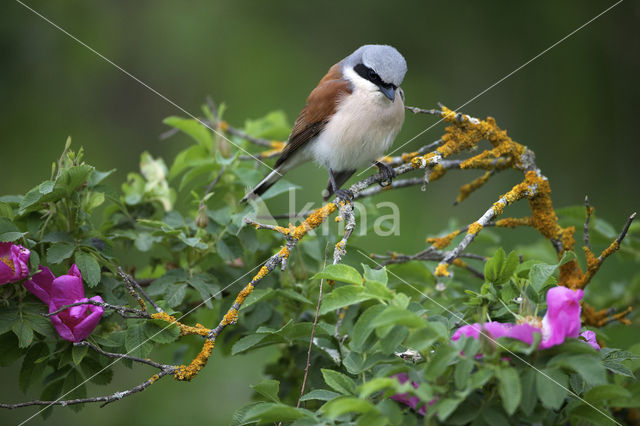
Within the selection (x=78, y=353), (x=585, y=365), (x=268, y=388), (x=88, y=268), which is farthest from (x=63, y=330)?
(x=585, y=365)

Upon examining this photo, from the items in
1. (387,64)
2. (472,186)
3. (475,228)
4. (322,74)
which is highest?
(322,74)

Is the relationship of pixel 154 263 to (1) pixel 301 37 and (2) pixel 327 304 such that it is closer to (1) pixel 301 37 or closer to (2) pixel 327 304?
(2) pixel 327 304

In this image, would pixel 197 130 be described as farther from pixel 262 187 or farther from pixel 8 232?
pixel 8 232

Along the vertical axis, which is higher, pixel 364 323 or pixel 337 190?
pixel 337 190

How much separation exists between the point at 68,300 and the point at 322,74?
154 inches

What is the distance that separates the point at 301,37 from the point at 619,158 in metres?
2.97

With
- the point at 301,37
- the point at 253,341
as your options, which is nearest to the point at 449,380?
A: the point at 253,341

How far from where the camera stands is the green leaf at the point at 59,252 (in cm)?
174

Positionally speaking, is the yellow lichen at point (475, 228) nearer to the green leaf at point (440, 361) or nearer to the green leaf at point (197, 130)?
the green leaf at point (440, 361)

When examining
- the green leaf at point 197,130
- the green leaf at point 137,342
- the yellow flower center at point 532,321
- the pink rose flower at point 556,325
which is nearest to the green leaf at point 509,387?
the pink rose flower at point 556,325

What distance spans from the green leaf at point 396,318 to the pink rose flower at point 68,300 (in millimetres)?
896

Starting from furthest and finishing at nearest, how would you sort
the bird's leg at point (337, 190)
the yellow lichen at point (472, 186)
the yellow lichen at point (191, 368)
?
the yellow lichen at point (472, 186) < the bird's leg at point (337, 190) < the yellow lichen at point (191, 368)

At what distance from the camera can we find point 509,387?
3.68 feet

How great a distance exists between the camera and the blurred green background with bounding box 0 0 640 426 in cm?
474
